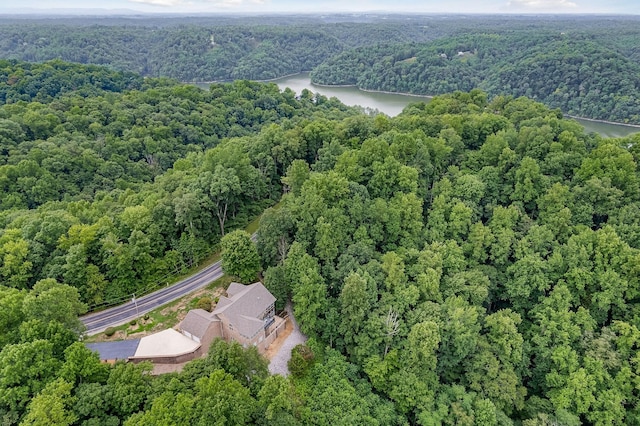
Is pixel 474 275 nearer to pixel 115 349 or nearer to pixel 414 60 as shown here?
pixel 115 349

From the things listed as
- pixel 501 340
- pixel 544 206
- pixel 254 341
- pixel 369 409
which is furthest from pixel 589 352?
pixel 254 341

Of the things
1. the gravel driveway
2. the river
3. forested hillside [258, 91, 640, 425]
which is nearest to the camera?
forested hillside [258, 91, 640, 425]

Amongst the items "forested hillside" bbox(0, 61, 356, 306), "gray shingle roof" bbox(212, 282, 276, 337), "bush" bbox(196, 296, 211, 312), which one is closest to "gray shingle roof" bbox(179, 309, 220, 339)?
"gray shingle roof" bbox(212, 282, 276, 337)

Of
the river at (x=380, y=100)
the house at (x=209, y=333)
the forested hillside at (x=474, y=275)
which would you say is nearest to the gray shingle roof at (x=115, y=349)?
the house at (x=209, y=333)

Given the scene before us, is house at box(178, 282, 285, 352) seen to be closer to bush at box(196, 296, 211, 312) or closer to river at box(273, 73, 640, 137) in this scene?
bush at box(196, 296, 211, 312)

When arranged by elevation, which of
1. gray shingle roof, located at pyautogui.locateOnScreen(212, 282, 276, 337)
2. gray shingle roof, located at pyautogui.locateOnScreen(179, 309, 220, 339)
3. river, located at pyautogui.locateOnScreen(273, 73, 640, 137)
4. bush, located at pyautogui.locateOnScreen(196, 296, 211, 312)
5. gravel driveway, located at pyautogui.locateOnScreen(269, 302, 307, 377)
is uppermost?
gray shingle roof, located at pyautogui.locateOnScreen(212, 282, 276, 337)

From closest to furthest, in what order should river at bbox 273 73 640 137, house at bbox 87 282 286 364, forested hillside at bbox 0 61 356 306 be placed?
house at bbox 87 282 286 364 → forested hillside at bbox 0 61 356 306 → river at bbox 273 73 640 137

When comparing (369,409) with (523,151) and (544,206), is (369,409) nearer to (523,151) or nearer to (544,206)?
(544,206)
